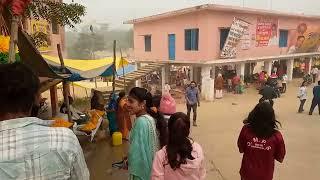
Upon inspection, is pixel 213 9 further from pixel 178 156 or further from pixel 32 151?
pixel 32 151

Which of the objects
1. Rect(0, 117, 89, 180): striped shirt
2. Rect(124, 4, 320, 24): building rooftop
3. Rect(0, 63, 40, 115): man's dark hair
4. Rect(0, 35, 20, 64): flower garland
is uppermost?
Rect(124, 4, 320, 24): building rooftop

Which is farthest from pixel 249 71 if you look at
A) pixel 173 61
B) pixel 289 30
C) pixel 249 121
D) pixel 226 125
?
pixel 249 121

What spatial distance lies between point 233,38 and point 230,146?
10.1 m

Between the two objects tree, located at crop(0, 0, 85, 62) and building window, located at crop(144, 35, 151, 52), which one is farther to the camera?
building window, located at crop(144, 35, 151, 52)

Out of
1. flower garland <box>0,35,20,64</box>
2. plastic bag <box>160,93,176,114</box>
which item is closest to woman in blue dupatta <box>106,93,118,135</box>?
plastic bag <box>160,93,176,114</box>

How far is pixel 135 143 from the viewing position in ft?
9.35

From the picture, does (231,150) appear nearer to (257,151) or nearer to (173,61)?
(257,151)

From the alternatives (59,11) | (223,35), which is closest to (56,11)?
(59,11)

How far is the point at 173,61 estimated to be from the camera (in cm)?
1889

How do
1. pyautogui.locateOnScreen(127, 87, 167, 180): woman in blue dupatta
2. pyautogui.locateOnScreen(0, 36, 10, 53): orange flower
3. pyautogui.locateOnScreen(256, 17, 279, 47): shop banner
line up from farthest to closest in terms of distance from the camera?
pyautogui.locateOnScreen(256, 17, 279, 47): shop banner < pyautogui.locateOnScreen(0, 36, 10, 53): orange flower < pyautogui.locateOnScreen(127, 87, 167, 180): woman in blue dupatta

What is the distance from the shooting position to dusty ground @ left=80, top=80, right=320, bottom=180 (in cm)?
687

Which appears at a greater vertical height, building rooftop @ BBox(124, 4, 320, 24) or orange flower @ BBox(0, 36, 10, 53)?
building rooftop @ BBox(124, 4, 320, 24)

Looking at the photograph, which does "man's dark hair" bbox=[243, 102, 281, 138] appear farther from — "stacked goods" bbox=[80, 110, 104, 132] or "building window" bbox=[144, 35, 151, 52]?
"building window" bbox=[144, 35, 151, 52]

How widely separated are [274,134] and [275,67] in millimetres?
22900
